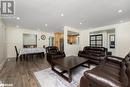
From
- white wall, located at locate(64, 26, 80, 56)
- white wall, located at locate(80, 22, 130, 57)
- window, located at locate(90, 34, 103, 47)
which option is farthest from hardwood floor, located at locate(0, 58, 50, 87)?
window, located at locate(90, 34, 103, 47)

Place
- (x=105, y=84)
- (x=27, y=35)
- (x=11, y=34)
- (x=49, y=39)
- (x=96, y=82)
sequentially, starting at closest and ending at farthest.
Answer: (x=105, y=84) → (x=96, y=82) → (x=11, y=34) → (x=27, y=35) → (x=49, y=39)

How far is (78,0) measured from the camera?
2.30m

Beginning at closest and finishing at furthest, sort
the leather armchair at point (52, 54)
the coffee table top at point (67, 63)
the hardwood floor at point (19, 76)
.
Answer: the hardwood floor at point (19, 76)
the coffee table top at point (67, 63)
the leather armchair at point (52, 54)

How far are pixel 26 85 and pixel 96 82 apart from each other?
1.80m

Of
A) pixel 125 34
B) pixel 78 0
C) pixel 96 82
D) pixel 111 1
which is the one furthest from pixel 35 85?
pixel 125 34

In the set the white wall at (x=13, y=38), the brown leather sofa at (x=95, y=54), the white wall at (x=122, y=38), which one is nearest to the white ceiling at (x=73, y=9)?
the white wall at (x=122, y=38)

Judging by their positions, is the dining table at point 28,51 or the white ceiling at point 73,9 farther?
the dining table at point 28,51

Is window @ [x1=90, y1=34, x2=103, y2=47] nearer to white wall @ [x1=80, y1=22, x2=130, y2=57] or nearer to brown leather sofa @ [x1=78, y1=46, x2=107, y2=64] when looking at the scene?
white wall @ [x1=80, y1=22, x2=130, y2=57]

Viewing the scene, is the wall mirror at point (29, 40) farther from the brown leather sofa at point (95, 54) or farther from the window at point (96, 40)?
the window at point (96, 40)

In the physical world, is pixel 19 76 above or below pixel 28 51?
below

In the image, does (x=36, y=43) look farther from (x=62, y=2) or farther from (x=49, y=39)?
(x=62, y=2)

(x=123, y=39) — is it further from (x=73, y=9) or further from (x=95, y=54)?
(x=73, y=9)

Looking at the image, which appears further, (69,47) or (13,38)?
(13,38)

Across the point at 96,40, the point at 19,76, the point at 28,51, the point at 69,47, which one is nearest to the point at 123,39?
the point at 96,40
